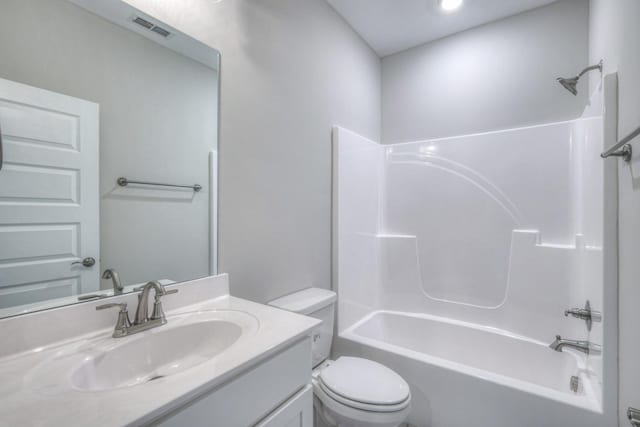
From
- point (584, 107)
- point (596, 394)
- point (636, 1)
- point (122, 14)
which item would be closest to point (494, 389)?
point (596, 394)

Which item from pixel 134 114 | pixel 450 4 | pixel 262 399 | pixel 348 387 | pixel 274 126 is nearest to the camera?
pixel 262 399

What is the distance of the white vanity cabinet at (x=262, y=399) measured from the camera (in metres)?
0.67

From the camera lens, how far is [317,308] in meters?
1.61

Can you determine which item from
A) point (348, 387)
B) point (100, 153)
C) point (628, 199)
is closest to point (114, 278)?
point (100, 153)

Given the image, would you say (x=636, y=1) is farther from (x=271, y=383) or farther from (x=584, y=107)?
(x=271, y=383)

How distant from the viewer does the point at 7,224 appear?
82 cm

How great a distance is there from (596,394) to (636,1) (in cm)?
157

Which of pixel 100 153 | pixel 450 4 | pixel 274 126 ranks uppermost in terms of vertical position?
pixel 450 4

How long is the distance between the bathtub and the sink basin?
1.06m

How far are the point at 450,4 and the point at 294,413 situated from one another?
2499 millimetres

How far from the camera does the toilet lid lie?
4.18ft

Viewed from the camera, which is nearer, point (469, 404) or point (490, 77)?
point (469, 404)

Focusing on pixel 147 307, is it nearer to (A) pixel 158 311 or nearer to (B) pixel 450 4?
(A) pixel 158 311

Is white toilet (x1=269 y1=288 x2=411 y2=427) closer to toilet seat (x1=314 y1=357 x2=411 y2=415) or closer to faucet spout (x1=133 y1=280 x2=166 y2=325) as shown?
toilet seat (x1=314 y1=357 x2=411 y2=415)
